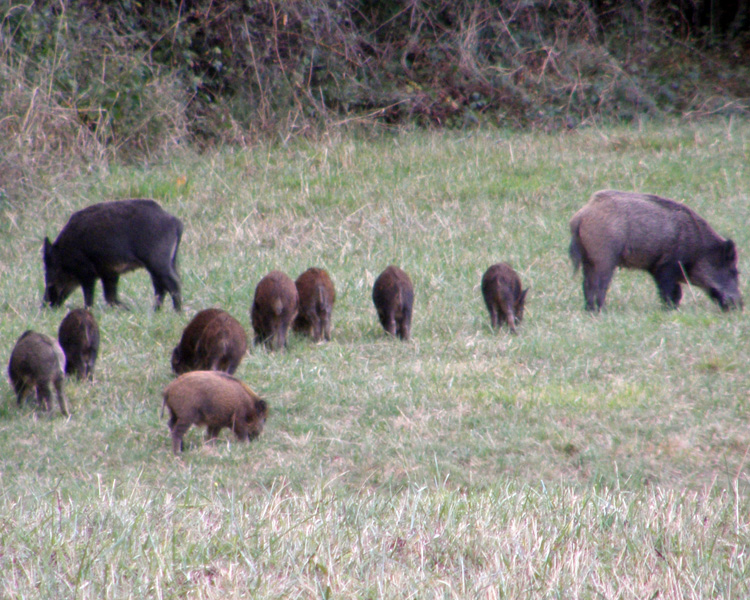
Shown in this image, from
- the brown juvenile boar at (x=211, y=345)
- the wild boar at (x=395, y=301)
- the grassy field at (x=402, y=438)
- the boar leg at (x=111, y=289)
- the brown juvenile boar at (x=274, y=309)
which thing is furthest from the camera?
the boar leg at (x=111, y=289)

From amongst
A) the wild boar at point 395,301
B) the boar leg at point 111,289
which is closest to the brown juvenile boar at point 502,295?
the wild boar at point 395,301

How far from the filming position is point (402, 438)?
4.97m

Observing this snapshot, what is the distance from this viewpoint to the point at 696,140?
45.3 ft

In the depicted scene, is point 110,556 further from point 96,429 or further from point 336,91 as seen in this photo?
point 336,91

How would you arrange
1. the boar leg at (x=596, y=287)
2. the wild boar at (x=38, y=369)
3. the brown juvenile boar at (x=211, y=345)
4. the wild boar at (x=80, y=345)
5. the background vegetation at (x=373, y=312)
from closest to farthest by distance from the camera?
the background vegetation at (x=373, y=312)
the wild boar at (x=38, y=369)
the brown juvenile boar at (x=211, y=345)
the wild boar at (x=80, y=345)
the boar leg at (x=596, y=287)

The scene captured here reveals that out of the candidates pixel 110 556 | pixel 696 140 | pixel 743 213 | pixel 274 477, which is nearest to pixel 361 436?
pixel 274 477

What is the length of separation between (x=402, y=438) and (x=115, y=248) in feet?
12.2

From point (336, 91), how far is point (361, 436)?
1143 centimetres

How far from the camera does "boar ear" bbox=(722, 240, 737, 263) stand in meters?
7.68

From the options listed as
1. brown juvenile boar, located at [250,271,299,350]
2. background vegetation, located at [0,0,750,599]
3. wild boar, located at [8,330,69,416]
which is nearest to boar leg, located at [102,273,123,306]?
background vegetation, located at [0,0,750,599]

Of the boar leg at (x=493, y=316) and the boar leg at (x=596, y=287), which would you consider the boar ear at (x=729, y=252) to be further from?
the boar leg at (x=493, y=316)

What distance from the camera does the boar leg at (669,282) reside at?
7.73 meters

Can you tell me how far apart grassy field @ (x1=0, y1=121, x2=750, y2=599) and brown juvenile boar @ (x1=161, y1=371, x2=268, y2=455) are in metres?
0.12

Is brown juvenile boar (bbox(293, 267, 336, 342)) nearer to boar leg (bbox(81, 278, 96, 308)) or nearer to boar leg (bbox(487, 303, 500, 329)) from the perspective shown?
boar leg (bbox(487, 303, 500, 329))
